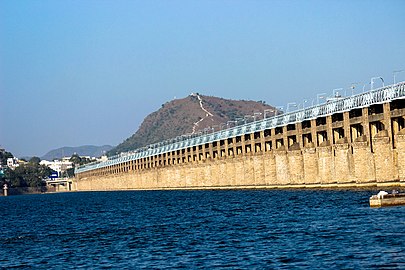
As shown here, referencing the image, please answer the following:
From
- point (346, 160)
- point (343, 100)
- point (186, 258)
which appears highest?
point (343, 100)

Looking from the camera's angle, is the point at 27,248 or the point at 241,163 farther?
the point at 241,163

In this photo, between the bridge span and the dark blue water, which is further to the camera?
the bridge span

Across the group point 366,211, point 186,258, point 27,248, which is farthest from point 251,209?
point 186,258

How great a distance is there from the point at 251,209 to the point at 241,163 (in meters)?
58.9

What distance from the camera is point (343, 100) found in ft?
322

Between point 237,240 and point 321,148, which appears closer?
point 237,240

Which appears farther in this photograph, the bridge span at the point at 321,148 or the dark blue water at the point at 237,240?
the bridge span at the point at 321,148

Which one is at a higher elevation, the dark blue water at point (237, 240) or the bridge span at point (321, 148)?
the bridge span at point (321, 148)

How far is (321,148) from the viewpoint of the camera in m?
96.4

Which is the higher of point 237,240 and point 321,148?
point 321,148

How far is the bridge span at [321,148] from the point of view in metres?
79.3

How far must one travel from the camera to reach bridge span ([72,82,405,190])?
260 ft

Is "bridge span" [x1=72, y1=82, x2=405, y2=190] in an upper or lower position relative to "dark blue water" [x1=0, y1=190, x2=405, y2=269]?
upper

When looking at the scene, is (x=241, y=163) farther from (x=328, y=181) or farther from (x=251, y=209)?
(x=251, y=209)
